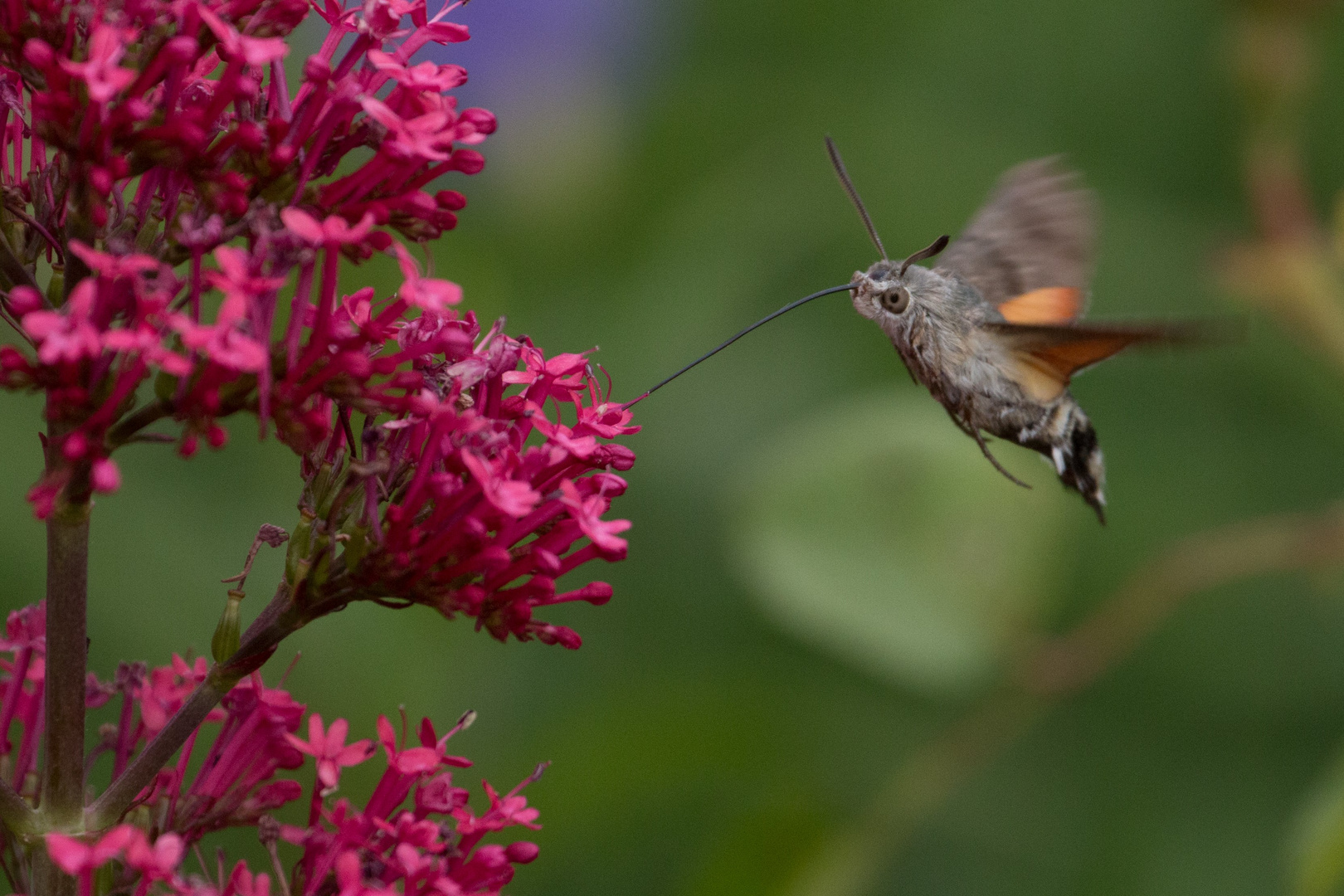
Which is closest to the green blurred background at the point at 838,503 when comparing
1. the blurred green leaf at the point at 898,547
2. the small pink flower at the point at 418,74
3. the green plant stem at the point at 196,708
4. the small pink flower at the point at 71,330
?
the blurred green leaf at the point at 898,547

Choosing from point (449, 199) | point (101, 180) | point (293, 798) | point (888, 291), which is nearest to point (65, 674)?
point (293, 798)

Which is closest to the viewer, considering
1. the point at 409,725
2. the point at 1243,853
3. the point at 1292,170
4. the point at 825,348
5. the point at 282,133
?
the point at 282,133

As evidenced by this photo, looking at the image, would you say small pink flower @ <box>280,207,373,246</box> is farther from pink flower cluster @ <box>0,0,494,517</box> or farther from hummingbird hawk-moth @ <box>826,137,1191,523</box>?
hummingbird hawk-moth @ <box>826,137,1191,523</box>

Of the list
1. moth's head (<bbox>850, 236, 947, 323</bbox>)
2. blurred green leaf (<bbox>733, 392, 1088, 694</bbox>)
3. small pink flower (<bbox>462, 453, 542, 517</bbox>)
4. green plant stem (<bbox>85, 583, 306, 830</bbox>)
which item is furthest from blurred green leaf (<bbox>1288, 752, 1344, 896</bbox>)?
green plant stem (<bbox>85, 583, 306, 830</bbox>)

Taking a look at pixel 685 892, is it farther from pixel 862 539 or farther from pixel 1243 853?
pixel 1243 853

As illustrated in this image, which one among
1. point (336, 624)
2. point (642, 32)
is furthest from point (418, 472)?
point (642, 32)

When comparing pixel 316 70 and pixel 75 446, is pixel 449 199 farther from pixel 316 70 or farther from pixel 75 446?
pixel 75 446

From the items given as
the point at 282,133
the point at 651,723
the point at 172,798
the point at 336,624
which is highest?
the point at 282,133

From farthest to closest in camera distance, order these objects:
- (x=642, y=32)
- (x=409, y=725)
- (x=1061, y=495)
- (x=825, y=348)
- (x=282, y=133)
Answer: (x=642, y=32) < (x=825, y=348) < (x=1061, y=495) < (x=409, y=725) < (x=282, y=133)
